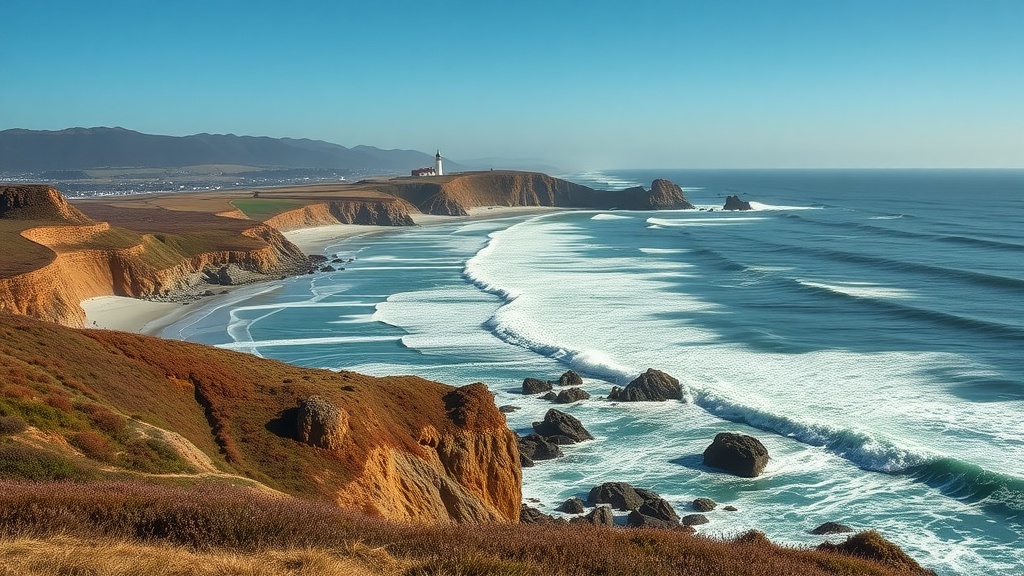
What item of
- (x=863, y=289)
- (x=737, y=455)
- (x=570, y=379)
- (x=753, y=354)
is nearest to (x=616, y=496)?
(x=737, y=455)

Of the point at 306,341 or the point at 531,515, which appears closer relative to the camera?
the point at 531,515

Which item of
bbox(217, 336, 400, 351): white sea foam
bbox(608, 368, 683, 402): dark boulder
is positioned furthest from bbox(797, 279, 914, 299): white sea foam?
bbox(217, 336, 400, 351): white sea foam

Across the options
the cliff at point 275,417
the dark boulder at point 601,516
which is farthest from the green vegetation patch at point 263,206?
the dark boulder at point 601,516

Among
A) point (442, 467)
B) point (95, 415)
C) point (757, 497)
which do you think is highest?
point (95, 415)

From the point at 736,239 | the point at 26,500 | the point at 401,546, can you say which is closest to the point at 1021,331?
the point at 401,546

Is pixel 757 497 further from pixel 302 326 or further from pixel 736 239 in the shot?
pixel 736 239

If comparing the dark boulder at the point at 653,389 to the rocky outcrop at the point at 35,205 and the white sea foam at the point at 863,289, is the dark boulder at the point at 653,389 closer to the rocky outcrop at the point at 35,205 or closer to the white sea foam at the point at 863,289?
the white sea foam at the point at 863,289

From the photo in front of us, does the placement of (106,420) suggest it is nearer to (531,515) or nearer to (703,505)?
(531,515)
